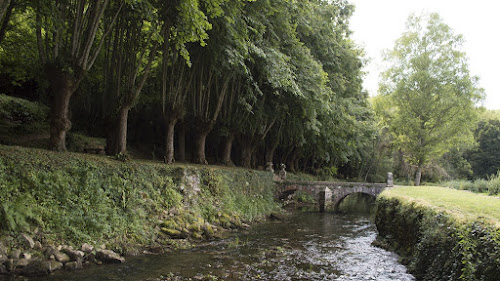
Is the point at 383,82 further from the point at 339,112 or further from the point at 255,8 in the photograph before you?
the point at 255,8

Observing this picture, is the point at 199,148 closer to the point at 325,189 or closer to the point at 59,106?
the point at 59,106

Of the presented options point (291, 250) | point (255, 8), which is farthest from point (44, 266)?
point (255, 8)

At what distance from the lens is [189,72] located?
60.6 feet

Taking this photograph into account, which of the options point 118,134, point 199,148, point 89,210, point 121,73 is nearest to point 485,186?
point 199,148

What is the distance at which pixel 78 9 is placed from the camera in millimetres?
11797

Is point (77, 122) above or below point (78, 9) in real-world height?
below

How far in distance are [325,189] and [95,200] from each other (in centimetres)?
2118

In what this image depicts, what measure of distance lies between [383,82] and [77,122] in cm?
2947

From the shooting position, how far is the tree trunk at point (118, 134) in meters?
14.3

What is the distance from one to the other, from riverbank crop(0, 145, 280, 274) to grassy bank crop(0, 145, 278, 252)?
0.02 metres

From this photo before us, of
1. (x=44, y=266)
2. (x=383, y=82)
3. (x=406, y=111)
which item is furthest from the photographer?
(x=383, y=82)

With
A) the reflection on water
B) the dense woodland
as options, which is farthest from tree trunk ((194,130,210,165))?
the reflection on water

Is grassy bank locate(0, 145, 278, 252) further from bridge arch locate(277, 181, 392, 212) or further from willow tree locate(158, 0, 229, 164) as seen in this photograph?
bridge arch locate(277, 181, 392, 212)

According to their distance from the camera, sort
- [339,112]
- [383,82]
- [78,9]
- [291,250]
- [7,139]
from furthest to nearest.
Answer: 1. [383,82]
2. [339,112]
3. [7,139]
4. [291,250]
5. [78,9]
